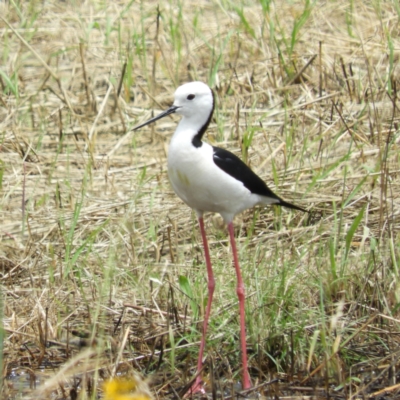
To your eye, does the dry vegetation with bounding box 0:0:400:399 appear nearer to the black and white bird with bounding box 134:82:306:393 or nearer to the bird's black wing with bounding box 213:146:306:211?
the black and white bird with bounding box 134:82:306:393

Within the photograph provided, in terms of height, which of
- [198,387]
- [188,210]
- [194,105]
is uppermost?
[194,105]

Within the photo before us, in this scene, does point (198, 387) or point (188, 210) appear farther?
point (188, 210)

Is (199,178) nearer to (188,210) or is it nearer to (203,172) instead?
(203,172)

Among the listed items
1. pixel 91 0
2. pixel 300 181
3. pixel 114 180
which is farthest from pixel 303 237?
pixel 91 0

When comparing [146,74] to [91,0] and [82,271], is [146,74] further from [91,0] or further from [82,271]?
[82,271]

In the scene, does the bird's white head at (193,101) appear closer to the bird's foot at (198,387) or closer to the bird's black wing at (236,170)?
the bird's black wing at (236,170)

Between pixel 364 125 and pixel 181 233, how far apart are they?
5.01ft

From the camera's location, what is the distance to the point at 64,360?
137 inches

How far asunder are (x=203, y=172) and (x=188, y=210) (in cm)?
137

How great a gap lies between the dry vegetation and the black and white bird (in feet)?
0.65

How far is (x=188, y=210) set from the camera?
186 inches

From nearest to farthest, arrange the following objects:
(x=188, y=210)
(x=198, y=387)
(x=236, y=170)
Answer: (x=198, y=387)
(x=236, y=170)
(x=188, y=210)

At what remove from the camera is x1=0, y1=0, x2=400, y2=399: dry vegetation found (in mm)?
3328

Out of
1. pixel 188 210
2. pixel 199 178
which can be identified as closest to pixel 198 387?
pixel 199 178
